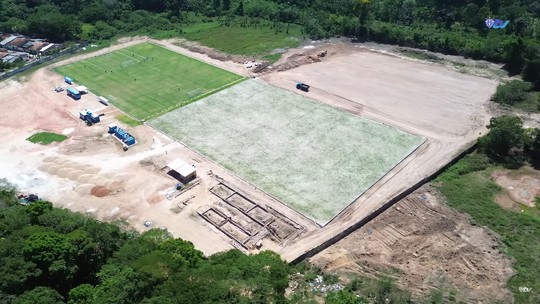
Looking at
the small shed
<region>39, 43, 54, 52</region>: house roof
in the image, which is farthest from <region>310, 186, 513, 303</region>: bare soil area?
<region>39, 43, 54, 52</region>: house roof

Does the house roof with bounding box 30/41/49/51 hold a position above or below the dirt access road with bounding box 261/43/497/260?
above

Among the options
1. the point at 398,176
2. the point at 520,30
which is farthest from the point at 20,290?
the point at 520,30

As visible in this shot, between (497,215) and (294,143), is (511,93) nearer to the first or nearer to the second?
(497,215)

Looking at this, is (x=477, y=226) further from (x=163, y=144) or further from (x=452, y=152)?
(x=163, y=144)

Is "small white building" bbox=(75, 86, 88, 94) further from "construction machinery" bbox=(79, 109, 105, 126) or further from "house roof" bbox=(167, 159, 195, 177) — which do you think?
"house roof" bbox=(167, 159, 195, 177)

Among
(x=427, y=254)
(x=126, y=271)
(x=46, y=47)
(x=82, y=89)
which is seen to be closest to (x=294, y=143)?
(x=427, y=254)

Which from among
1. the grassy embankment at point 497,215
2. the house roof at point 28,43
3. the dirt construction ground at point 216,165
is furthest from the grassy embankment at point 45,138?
the grassy embankment at point 497,215
